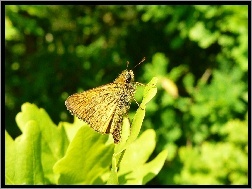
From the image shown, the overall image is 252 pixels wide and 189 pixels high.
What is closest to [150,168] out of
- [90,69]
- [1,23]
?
[1,23]

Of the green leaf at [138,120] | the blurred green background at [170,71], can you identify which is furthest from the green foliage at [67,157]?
the blurred green background at [170,71]

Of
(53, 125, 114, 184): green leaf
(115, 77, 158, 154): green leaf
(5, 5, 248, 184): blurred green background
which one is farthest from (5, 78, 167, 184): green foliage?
(5, 5, 248, 184): blurred green background

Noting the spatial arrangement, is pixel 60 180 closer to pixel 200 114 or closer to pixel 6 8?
pixel 200 114

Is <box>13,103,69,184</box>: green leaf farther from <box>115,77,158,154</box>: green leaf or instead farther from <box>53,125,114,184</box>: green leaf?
<box>115,77,158,154</box>: green leaf

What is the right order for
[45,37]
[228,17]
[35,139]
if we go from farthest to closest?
[45,37] < [228,17] < [35,139]

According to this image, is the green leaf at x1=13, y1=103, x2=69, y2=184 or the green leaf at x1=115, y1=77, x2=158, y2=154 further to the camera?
the green leaf at x1=13, y1=103, x2=69, y2=184

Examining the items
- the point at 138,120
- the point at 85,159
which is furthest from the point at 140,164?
the point at 138,120

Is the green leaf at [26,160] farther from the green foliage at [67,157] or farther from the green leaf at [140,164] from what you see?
the green leaf at [140,164]
